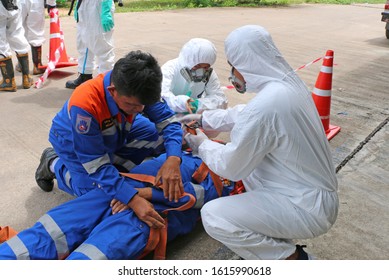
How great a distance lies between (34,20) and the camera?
17.5 feet

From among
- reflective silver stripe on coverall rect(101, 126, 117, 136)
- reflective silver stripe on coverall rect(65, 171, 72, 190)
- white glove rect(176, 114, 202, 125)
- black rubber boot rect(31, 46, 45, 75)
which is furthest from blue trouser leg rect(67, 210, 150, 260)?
black rubber boot rect(31, 46, 45, 75)

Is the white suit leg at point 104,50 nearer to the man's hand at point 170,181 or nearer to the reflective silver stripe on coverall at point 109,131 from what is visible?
the reflective silver stripe on coverall at point 109,131

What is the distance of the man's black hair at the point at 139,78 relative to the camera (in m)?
1.90

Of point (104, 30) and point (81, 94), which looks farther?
point (104, 30)

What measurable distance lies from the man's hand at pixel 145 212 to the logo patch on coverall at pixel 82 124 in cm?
42

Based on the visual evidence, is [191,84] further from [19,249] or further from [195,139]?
[19,249]

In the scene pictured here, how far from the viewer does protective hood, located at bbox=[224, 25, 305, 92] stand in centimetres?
191

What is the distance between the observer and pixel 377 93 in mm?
5230

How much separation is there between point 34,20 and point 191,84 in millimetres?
3033

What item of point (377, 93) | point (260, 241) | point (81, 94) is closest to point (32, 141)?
point (81, 94)

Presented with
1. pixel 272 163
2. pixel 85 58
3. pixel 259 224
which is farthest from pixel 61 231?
pixel 85 58

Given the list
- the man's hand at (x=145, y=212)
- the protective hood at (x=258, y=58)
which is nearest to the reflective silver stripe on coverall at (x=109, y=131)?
the man's hand at (x=145, y=212)
